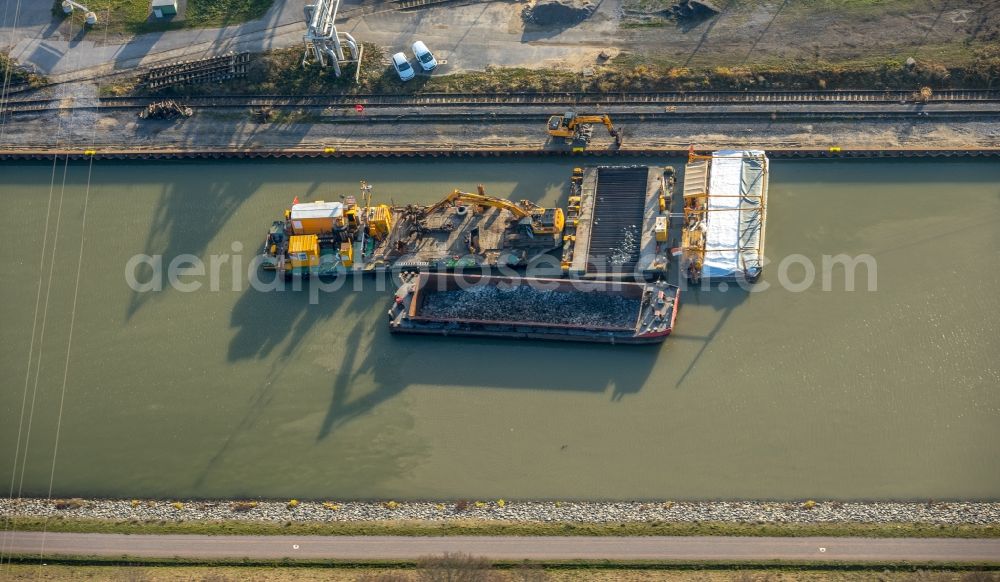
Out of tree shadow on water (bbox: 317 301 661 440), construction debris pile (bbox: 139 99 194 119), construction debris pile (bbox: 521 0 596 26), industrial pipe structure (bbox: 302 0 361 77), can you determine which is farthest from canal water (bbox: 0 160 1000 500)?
construction debris pile (bbox: 521 0 596 26)

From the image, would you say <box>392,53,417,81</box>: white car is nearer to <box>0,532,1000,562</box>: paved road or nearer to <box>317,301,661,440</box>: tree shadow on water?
<box>317,301,661,440</box>: tree shadow on water

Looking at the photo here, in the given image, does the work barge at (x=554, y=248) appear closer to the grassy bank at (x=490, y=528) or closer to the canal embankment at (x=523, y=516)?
the canal embankment at (x=523, y=516)

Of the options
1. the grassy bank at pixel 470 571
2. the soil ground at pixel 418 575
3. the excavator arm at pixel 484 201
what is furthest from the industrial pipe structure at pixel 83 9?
the soil ground at pixel 418 575

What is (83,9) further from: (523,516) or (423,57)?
(523,516)

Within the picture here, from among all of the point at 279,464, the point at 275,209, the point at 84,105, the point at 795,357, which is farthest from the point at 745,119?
the point at 84,105

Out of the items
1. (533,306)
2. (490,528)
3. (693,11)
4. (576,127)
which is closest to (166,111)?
(576,127)

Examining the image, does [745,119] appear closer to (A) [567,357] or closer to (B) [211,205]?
(A) [567,357]

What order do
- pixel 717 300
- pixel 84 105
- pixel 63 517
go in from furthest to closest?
1. pixel 84 105
2. pixel 717 300
3. pixel 63 517
